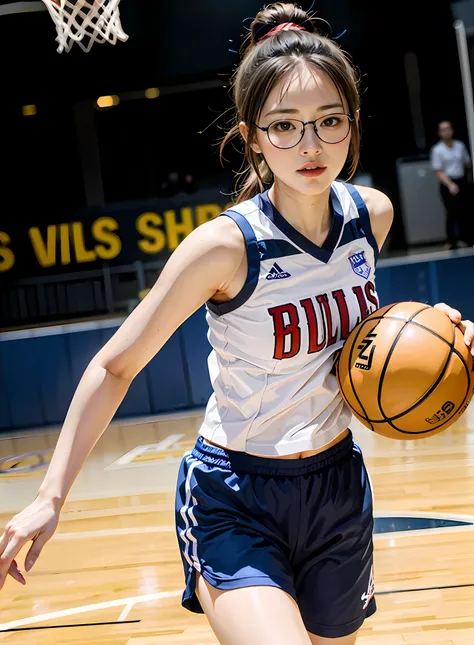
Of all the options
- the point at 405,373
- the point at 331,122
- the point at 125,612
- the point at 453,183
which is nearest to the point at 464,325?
the point at 405,373

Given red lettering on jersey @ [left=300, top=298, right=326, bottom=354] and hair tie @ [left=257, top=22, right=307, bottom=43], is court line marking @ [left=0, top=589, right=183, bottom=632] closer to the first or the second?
red lettering on jersey @ [left=300, top=298, right=326, bottom=354]

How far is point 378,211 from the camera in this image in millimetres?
1926

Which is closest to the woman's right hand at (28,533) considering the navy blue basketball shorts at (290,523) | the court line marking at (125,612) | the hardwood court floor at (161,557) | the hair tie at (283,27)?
the navy blue basketball shorts at (290,523)

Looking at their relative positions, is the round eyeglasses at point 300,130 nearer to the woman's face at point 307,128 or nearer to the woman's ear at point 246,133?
the woman's face at point 307,128

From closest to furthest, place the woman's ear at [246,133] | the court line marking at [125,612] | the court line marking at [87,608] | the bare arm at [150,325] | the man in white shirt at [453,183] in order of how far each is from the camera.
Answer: the bare arm at [150,325] → the woman's ear at [246,133] → the court line marking at [125,612] → the court line marking at [87,608] → the man in white shirt at [453,183]

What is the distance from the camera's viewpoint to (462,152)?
25.7ft

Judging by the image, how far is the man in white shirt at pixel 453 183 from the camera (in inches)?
308

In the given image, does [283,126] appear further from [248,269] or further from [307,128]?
[248,269]

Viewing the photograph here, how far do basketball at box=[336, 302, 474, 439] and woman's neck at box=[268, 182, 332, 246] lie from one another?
236 millimetres

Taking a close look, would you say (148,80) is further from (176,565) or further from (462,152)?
(176,565)

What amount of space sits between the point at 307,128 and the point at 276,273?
312mm

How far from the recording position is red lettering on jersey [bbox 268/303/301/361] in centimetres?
167

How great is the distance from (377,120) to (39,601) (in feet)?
20.8

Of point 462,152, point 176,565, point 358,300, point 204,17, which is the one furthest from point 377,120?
A: point 358,300
